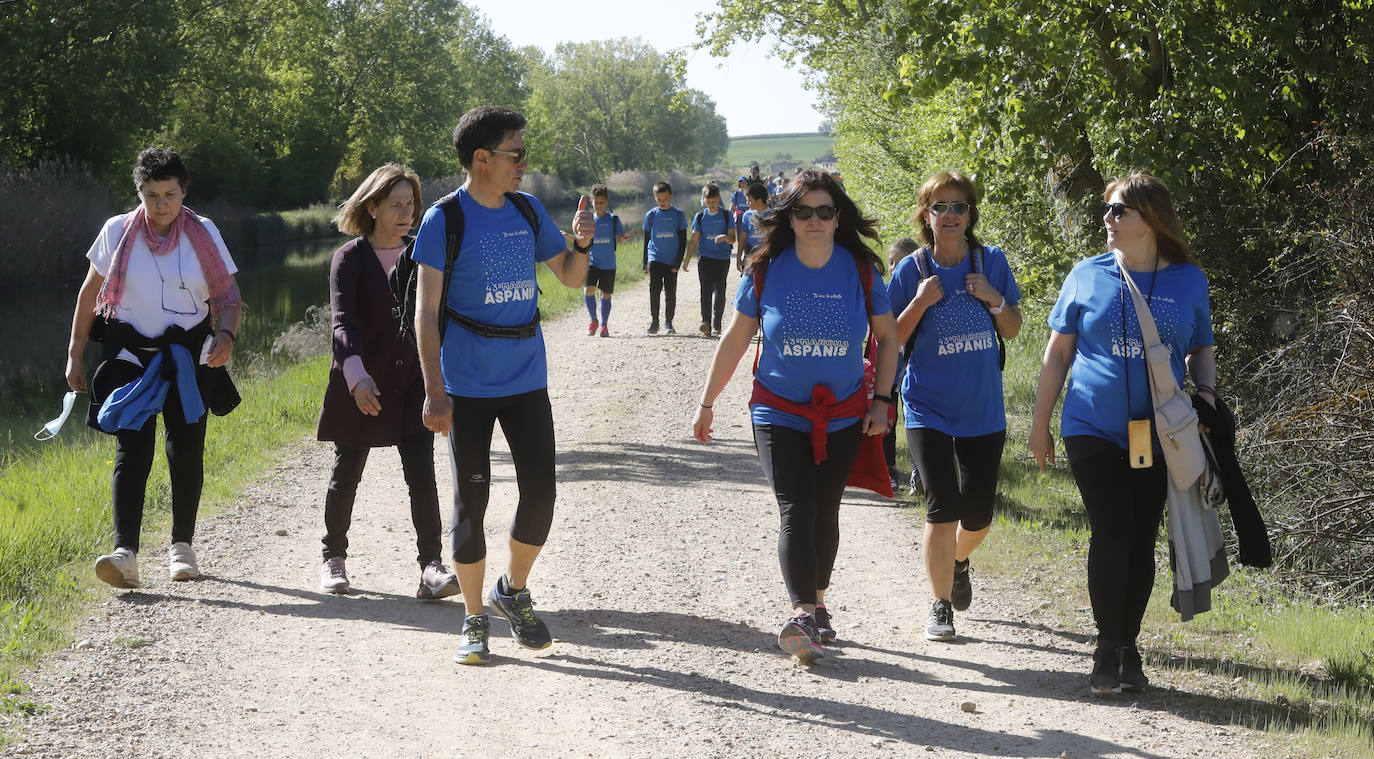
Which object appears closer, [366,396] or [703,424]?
[703,424]

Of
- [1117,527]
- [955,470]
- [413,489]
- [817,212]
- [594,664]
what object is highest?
[817,212]

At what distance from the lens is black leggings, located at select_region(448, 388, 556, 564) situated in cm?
521

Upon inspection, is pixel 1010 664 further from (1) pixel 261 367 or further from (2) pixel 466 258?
(1) pixel 261 367

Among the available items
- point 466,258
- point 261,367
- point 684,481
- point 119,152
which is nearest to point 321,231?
point 119,152

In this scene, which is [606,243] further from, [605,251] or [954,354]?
[954,354]

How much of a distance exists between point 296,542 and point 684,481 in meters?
2.79

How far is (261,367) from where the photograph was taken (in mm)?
17422

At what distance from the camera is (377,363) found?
6.30m

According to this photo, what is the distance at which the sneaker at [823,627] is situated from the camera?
5383 mm

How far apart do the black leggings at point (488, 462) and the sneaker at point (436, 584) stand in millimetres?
979

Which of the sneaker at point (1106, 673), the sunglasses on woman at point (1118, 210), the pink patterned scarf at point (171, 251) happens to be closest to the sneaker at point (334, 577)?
the pink patterned scarf at point (171, 251)

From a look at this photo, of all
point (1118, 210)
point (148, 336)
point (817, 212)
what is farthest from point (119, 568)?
point (1118, 210)

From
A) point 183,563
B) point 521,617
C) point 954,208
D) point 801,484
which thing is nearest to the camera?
point 801,484

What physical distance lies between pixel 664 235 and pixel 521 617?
12290 millimetres
